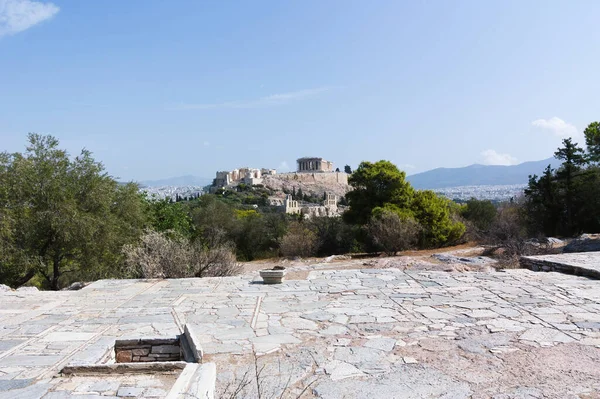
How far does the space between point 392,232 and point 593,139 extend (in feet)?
28.3

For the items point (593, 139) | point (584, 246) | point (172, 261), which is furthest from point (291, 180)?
point (172, 261)

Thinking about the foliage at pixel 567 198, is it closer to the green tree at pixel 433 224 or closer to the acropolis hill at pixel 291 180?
the green tree at pixel 433 224

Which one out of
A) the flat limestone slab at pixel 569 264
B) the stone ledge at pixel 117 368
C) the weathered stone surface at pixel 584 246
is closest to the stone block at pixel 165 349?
the stone ledge at pixel 117 368

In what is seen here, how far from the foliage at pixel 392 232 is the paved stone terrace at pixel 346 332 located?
830 centimetres

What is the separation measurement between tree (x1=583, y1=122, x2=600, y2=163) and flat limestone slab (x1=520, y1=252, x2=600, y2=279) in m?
8.15

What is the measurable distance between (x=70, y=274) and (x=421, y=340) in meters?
14.6

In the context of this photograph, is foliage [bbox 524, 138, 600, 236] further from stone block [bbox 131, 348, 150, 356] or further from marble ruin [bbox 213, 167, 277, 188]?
marble ruin [bbox 213, 167, 277, 188]

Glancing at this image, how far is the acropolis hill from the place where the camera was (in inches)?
3917

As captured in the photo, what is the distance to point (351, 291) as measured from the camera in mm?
7809

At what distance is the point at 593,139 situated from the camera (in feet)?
56.9

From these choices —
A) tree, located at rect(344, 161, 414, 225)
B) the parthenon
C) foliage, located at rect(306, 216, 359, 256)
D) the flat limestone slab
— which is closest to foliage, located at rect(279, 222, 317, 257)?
foliage, located at rect(306, 216, 359, 256)

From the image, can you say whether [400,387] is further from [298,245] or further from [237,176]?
[237,176]

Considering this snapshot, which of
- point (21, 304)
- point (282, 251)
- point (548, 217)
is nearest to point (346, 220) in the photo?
point (282, 251)

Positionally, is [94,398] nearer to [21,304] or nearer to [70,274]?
→ [21,304]
